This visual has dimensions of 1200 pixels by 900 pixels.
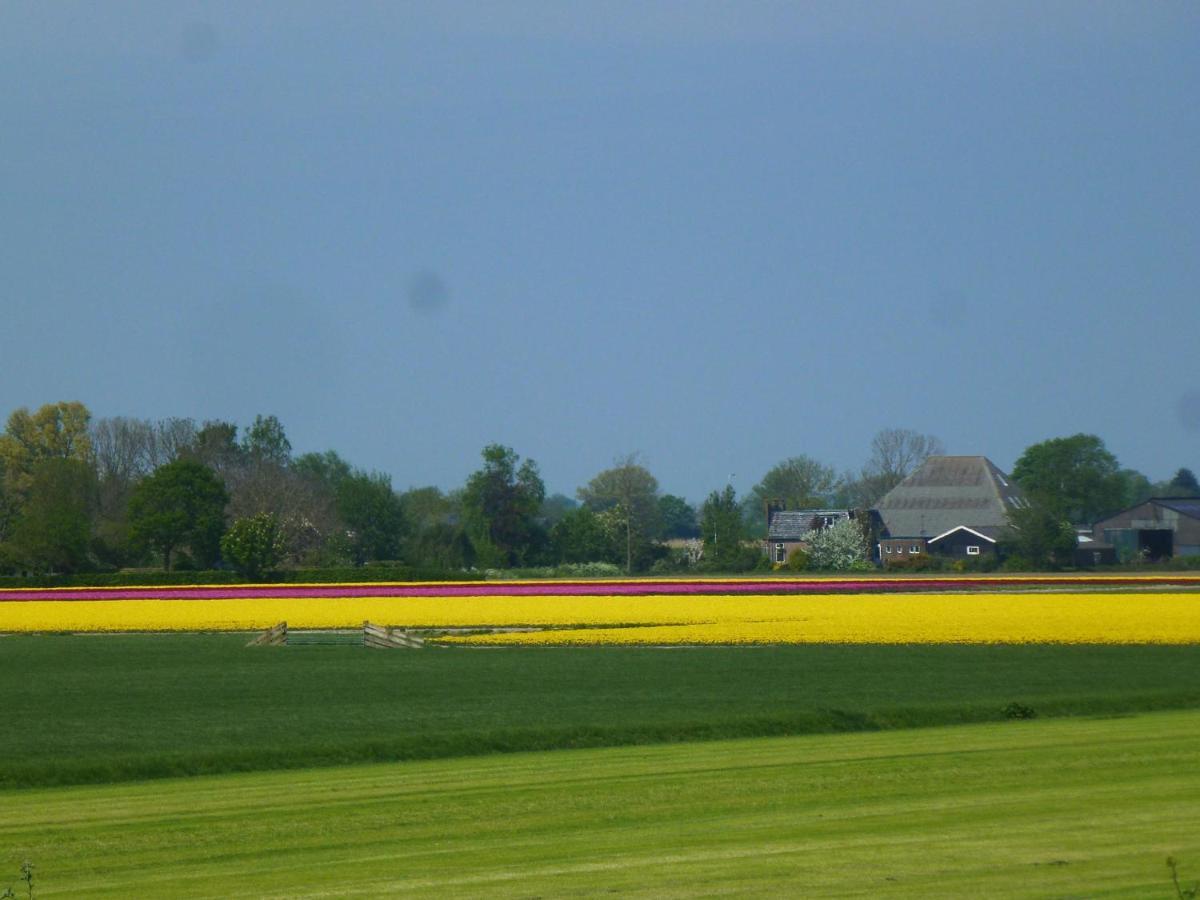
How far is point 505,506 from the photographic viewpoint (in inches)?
5261

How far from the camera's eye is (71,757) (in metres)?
18.5

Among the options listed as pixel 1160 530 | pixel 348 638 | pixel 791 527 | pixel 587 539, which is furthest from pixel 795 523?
pixel 348 638

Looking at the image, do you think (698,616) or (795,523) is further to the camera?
(795,523)

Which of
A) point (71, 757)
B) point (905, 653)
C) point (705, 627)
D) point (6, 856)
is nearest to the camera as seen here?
point (6, 856)

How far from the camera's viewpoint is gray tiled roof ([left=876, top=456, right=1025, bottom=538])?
136125 millimetres

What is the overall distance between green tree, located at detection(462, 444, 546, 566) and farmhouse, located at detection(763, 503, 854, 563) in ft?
66.9

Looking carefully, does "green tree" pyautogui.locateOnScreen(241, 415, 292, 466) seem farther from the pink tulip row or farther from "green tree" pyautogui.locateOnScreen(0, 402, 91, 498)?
the pink tulip row

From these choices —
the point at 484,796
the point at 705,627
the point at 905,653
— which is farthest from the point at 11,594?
the point at 484,796

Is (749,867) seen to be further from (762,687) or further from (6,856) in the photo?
(762,687)

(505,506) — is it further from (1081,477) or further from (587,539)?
(1081,477)

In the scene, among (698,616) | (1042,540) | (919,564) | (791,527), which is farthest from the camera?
(791,527)

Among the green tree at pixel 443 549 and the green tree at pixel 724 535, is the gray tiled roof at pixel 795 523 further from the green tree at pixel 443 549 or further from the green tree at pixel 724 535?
the green tree at pixel 443 549

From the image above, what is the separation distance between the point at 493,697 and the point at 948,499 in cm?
11866

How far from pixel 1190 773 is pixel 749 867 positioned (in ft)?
20.2
